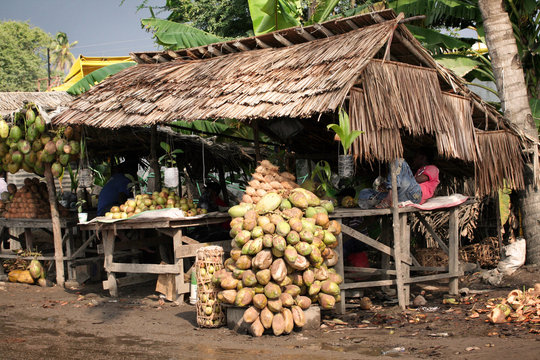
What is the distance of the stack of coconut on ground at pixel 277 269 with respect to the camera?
5844mm

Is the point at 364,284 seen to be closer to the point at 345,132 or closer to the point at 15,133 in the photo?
the point at 345,132

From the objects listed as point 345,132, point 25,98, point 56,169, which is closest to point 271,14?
point 56,169

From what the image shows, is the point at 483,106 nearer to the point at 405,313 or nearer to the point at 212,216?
the point at 405,313

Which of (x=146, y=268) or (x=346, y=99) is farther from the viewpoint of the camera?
(x=146, y=268)

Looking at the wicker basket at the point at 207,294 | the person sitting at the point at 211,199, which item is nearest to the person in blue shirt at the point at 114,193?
the person sitting at the point at 211,199

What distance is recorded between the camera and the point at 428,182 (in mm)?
7777

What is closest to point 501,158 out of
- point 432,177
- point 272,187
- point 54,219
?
point 432,177

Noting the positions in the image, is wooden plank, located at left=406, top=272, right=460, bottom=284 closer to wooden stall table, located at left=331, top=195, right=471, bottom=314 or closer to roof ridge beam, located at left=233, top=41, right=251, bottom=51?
wooden stall table, located at left=331, top=195, right=471, bottom=314

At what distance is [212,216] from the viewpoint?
7.98 meters

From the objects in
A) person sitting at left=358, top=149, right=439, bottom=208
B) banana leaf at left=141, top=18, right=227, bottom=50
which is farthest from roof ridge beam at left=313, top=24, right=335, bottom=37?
banana leaf at left=141, top=18, right=227, bottom=50

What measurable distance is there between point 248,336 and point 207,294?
74 cm

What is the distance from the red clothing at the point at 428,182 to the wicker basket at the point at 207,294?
2.93 metres

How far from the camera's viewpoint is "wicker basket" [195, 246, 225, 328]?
251 inches

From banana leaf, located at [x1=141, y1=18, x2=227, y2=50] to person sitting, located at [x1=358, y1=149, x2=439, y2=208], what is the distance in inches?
268
